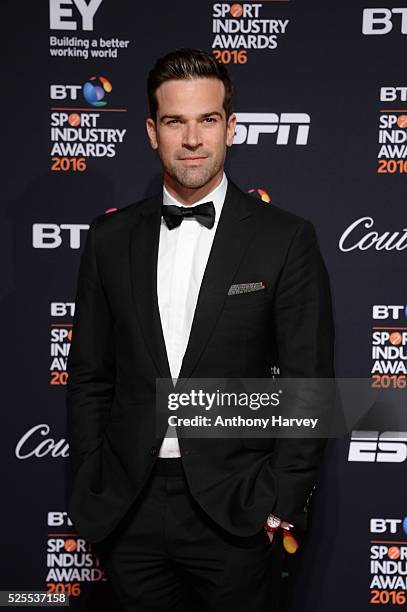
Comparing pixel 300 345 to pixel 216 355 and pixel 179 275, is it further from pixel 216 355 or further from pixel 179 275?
pixel 179 275

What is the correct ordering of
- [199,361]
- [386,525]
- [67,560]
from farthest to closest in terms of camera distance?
[67,560] < [386,525] < [199,361]

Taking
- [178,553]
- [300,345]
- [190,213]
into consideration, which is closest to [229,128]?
[190,213]

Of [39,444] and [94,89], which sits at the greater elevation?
[94,89]

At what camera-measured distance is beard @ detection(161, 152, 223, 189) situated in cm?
201

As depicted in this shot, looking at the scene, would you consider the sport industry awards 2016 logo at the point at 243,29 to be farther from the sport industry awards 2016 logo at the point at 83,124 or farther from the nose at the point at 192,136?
the nose at the point at 192,136

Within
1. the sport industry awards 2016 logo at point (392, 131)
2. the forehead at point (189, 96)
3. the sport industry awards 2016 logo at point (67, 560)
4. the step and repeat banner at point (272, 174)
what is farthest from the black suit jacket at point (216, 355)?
the sport industry awards 2016 logo at point (67, 560)

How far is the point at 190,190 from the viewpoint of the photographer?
2096 mm

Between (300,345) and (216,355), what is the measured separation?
0.24m

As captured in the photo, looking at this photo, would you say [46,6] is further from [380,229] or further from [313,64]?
[380,229]

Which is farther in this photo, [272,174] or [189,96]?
[272,174]

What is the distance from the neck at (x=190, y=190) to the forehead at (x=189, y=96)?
197 mm

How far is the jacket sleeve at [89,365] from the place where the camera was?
2111 mm

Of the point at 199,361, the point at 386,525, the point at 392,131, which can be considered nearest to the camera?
the point at 199,361

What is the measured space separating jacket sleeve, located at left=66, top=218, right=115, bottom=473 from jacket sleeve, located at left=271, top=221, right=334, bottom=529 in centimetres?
53
